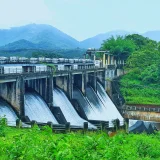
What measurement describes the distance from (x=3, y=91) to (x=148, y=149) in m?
15.9

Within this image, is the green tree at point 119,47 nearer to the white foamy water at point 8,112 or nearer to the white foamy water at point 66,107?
the white foamy water at point 66,107

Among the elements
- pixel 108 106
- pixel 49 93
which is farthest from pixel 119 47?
pixel 49 93

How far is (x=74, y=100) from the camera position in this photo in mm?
42812

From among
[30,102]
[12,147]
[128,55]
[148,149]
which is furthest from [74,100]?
[128,55]

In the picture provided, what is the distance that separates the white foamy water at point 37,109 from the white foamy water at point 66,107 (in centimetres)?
276

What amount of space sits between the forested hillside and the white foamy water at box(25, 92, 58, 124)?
80.3 feet

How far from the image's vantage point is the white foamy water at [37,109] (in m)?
32.8

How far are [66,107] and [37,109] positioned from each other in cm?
700

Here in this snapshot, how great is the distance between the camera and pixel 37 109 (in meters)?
34.1

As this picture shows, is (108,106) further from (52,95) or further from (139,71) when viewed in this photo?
(139,71)

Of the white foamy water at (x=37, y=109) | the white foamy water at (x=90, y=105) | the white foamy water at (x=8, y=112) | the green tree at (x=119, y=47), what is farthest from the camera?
the green tree at (x=119, y=47)

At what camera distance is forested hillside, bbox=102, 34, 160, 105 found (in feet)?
203

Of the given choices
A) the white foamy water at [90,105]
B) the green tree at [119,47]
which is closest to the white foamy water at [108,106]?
the white foamy water at [90,105]

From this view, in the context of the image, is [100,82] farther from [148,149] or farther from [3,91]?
[148,149]
